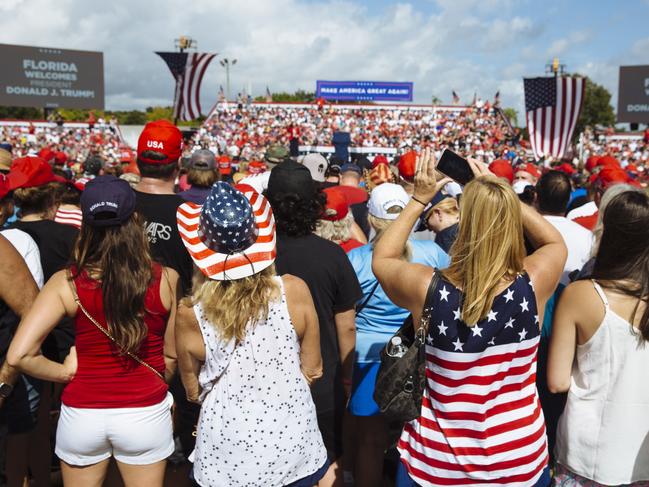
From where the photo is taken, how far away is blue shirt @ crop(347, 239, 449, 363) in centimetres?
299

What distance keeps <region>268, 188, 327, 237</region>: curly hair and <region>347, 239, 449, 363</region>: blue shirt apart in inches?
18.5

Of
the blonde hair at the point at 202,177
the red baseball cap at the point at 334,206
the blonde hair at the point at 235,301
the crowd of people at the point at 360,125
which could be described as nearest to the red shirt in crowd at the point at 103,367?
the blonde hair at the point at 235,301

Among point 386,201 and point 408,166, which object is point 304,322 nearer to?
point 386,201

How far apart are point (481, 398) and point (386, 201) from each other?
1595 millimetres

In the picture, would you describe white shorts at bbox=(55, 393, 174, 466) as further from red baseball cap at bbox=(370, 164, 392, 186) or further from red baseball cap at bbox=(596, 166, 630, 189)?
red baseball cap at bbox=(370, 164, 392, 186)

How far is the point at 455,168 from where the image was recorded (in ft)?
7.30

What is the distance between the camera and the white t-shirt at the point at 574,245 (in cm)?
343

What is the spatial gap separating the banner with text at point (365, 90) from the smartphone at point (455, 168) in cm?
4201

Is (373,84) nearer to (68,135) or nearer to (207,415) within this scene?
(68,135)

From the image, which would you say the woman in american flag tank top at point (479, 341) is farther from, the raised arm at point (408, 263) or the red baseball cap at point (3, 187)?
the red baseball cap at point (3, 187)

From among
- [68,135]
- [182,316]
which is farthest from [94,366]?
[68,135]

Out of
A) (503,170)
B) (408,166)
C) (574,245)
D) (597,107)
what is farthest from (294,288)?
(597,107)

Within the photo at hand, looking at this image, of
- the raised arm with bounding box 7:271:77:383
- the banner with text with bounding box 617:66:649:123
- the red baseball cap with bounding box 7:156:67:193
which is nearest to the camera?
the raised arm with bounding box 7:271:77:383

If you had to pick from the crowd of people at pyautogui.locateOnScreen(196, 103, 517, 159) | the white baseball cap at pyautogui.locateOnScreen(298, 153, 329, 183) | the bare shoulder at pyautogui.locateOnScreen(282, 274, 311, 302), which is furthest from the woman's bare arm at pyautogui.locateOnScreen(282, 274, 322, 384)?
the crowd of people at pyautogui.locateOnScreen(196, 103, 517, 159)
